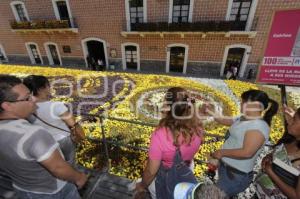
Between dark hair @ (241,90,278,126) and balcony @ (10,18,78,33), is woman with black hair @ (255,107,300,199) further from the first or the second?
balcony @ (10,18,78,33)

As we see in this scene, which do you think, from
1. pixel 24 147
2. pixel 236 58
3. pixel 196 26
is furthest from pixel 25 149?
pixel 236 58

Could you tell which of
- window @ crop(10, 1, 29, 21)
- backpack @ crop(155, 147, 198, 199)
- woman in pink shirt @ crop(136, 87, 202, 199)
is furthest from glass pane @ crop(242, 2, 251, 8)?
window @ crop(10, 1, 29, 21)

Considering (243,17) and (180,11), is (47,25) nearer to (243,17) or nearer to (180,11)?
(180,11)

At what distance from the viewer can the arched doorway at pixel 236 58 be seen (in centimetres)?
1336

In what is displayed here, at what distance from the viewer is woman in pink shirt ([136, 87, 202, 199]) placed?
1.84 meters

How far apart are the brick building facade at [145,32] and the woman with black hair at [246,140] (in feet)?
39.8

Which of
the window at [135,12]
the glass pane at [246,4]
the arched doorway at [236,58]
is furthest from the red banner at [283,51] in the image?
the window at [135,12]

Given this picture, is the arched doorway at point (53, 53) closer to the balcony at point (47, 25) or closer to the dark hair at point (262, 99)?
the balcony at point (47, 25)

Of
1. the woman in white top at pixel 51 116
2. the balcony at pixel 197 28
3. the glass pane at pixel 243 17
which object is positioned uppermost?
the glass pane at pixel 243 17

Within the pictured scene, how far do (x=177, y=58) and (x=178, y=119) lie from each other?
46.5ft

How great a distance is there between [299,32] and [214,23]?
1157cm

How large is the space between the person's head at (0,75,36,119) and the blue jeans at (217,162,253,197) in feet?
8.85

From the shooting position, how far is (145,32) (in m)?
14.2

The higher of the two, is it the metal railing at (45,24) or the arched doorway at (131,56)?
the metal railing at (45,24)
